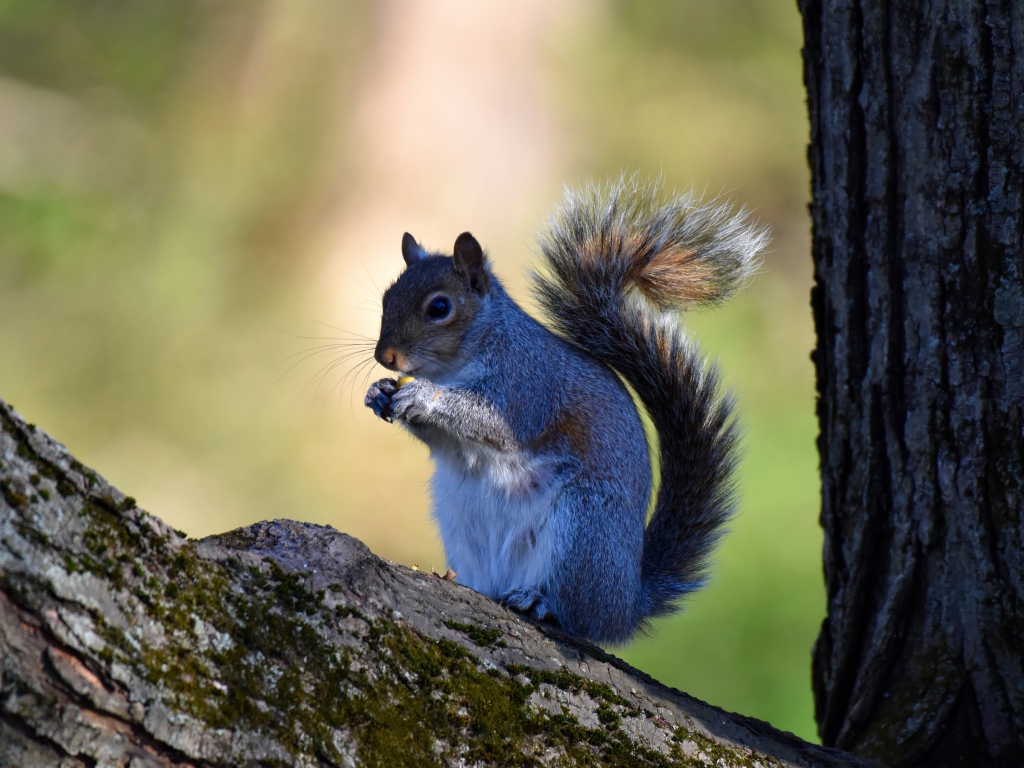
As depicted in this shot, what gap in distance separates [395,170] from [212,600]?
4155 millimetres

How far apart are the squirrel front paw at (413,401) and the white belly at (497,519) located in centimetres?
12

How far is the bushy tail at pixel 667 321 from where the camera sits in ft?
6.83

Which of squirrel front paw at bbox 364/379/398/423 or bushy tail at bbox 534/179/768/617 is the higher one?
bushy tail at bbox 534/179/768/617

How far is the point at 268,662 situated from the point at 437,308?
3.94ft

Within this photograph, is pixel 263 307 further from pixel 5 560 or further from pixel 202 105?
pixel 5 560

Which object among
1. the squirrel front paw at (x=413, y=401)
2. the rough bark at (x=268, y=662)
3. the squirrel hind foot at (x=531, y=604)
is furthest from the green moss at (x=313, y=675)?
the squirrel front paw at (x=413, y=401)

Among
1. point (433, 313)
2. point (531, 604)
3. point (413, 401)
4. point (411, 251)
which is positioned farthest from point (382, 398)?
point (411, 251)

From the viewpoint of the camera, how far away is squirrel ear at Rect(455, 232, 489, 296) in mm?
2266

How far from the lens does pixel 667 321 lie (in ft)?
6.86

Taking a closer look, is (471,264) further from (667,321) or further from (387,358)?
(667,321)

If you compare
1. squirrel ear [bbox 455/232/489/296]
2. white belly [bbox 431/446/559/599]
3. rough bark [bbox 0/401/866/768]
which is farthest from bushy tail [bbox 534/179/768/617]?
rough bark [bbox 0/401/866/768]

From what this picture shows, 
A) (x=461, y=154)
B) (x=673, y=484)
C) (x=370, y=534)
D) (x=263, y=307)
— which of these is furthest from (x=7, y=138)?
(x=673, y=484)

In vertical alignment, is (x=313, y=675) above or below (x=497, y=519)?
below

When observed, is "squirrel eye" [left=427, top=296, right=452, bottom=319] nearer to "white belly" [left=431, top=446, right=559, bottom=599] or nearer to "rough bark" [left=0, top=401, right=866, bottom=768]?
"white belly" [left=431, top=446, right=559, bottom=599]
